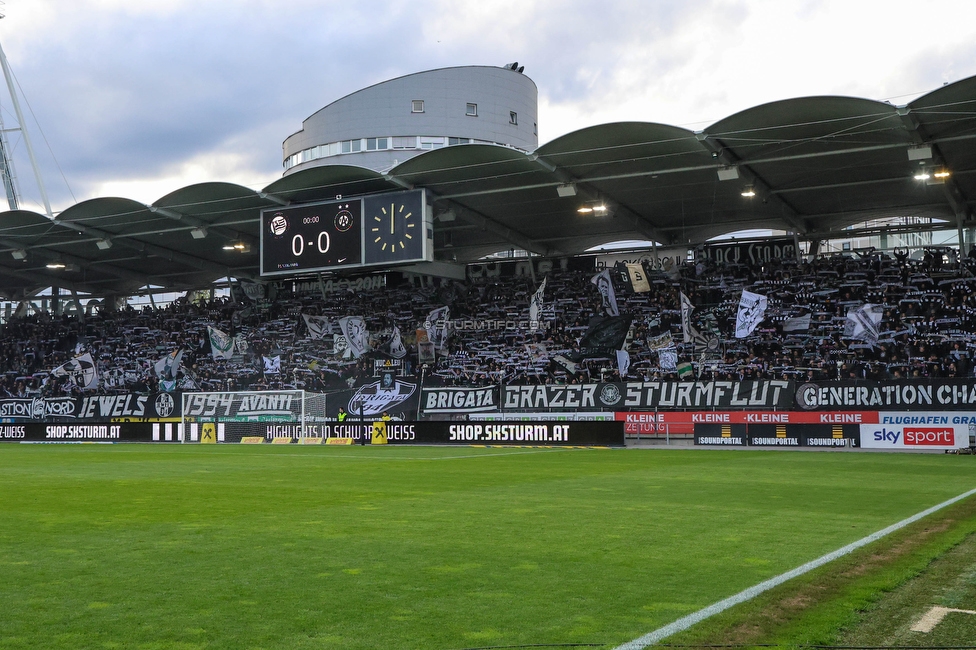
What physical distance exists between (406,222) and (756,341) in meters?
15.6

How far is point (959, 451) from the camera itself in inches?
1100

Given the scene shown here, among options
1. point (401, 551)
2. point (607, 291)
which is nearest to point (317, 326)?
point (607, 291)

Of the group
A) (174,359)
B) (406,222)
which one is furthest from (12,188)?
(406,222)

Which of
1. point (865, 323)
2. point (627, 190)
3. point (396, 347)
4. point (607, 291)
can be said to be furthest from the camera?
point (396, 347)

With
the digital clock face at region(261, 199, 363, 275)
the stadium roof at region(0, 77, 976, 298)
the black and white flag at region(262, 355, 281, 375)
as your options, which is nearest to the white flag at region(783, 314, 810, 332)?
the stadium roof at region(0, 77, 976, 298)

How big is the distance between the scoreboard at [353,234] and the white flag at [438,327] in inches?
379

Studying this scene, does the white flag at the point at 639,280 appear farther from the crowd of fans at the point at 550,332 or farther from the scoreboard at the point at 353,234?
the scoreboard at the point at 353,234

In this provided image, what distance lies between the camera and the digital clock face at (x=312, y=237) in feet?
118

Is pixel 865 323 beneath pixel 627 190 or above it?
beneath

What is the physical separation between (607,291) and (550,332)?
339 centimetres

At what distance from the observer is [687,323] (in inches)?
1567

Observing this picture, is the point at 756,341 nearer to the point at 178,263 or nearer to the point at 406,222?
the point at 406,222

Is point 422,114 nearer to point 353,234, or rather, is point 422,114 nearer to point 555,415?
point 353,234

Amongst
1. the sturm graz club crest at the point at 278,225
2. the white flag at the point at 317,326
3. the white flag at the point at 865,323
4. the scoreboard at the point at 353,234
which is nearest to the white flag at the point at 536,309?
the scoreboard at the point at 353,234
